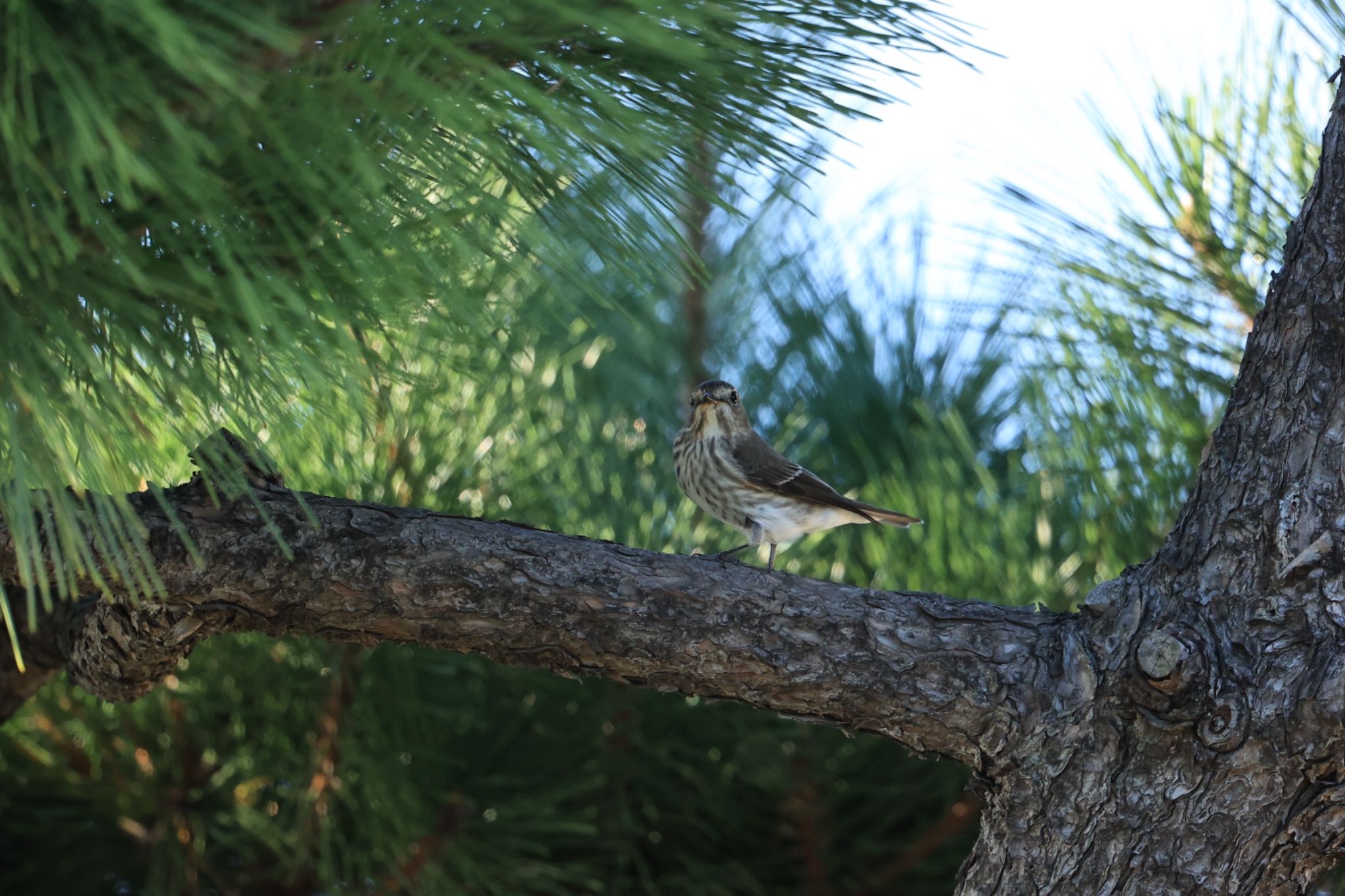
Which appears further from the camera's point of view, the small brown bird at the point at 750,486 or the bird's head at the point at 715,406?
the bird's head at the point at 715,406

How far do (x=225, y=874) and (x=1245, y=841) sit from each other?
1516mm

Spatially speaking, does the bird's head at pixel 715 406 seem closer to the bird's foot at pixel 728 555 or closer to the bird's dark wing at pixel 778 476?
the bird's dark wing at pixel 778 476

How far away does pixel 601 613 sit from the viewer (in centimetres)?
119

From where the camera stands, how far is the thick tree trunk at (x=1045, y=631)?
1.05 m

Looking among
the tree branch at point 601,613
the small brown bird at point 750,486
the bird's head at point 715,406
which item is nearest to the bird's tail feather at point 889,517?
the small brown bird at point 750,486

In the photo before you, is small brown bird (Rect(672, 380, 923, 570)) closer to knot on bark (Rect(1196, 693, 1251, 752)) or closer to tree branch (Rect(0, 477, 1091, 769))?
tree branch (Rect(0, 477, 1091, 769))

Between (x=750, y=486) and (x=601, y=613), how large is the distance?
0.92 meters

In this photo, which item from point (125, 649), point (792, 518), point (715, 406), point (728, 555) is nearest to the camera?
point (125, 649)

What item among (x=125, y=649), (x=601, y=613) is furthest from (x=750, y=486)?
(x=125, y=649)

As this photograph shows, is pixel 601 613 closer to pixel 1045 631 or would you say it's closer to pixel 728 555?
pixel 1045 631

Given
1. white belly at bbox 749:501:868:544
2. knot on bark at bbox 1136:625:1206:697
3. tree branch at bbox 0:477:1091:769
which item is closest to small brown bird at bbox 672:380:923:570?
white belly at bbox 749:501:868:544

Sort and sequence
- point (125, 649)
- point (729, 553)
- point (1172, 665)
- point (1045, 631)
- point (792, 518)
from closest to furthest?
point (1172, 665)
point (1045, 631)
point (125, 649)
point (729, 553)
point (792, 518)

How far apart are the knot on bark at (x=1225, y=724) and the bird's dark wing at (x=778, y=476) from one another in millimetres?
889

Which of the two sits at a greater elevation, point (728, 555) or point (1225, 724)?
point (1225, 724)
